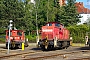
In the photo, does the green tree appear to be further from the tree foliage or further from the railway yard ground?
the railway yard ground

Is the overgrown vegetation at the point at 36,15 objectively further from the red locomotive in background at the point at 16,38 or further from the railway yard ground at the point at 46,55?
the railway yard ground at the point at 46,55

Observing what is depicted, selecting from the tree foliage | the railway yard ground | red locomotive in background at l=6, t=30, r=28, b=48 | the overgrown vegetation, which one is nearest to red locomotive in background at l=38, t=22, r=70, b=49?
the railway yard ground

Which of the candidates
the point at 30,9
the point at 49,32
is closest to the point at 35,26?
the point at 30,9

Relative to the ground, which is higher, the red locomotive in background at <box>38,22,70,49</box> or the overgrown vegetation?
the overgrown vegetation

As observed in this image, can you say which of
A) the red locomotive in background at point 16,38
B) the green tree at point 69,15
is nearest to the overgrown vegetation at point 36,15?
the green tree at point 69,15

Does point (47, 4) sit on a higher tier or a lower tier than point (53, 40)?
higher

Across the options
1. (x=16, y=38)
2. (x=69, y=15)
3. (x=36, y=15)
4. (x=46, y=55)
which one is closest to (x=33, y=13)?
(x=36, y=15)

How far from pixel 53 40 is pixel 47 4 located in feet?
138

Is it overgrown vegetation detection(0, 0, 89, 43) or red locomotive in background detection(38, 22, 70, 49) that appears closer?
red locomotive in background detection(38, 22, 70, 49)

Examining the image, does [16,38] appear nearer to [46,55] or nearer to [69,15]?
[46,55]

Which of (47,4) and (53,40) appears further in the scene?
(47,4)

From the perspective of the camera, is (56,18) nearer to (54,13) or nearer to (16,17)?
(54,13)

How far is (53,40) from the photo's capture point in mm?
30484

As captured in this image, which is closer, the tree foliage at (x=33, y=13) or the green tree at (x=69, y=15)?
the tree foliage at (x=33, y=13)
